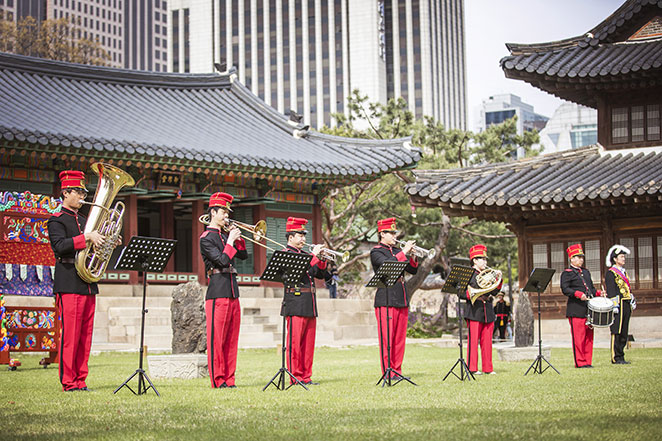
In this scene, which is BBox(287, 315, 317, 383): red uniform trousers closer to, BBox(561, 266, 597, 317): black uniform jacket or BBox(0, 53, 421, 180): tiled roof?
BBox(561, 266, 597, 317): black uniform jacket

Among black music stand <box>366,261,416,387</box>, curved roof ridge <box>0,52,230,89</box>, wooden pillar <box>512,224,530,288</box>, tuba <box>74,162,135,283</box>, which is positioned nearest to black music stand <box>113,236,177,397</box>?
tuba <box>74,162,135,283</box>

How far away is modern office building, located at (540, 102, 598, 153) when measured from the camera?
3844 inches

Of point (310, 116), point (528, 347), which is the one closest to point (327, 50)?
point (310, 116)

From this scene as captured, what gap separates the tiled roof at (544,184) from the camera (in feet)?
62.2

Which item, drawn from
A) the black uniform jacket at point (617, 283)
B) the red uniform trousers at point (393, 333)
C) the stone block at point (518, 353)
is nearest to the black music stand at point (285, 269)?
the red uniform trousers at point (393, 333)

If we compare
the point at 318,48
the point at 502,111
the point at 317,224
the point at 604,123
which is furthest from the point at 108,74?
the point at 502,111

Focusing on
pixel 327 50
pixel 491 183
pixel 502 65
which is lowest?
pixel 491 183

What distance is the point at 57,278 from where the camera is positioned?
942cm

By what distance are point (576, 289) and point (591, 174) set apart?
746cm

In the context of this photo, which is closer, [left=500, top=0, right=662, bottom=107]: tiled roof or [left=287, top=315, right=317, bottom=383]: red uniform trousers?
[left=287, top=315, right=317, bottom=383]: red uniform trousers

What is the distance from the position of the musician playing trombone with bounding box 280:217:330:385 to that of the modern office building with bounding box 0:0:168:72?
108418 mm

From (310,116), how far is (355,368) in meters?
92.6

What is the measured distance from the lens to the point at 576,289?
44.7ft

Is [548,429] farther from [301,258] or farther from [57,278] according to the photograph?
[57,278]
